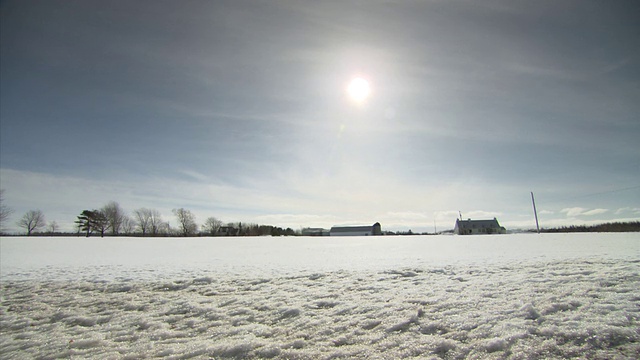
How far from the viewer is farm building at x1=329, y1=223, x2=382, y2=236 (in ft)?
328

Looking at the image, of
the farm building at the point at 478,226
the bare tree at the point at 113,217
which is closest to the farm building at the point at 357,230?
the farm building at the point at 478,226

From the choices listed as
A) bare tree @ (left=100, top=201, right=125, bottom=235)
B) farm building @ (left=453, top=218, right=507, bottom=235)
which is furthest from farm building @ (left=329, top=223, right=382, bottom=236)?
bare tree @ (left=100, top=201, right=125, bottom=235)

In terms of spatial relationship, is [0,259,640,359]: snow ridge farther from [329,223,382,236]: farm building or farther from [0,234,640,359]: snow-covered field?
[329,223,382,236]: farm building

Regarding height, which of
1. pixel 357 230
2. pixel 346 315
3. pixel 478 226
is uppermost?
pixel 478 226

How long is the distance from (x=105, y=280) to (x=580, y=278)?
13175mm

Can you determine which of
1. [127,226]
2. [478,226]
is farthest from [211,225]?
[478,226]

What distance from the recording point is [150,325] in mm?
4848

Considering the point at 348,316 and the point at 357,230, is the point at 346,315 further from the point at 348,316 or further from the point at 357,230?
the point at 357,230

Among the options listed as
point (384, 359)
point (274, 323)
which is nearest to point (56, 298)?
point (274, 323)

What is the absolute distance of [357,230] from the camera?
10094cm

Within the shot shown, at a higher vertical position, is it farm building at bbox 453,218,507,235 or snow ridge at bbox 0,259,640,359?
farm building at bbox 453,218,507,235

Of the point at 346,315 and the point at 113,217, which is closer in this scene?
the point at 346,315

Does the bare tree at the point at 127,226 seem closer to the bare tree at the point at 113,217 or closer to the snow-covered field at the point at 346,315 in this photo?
the bare tree at the point at 113,217

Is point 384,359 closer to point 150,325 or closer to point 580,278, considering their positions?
point 150,325
